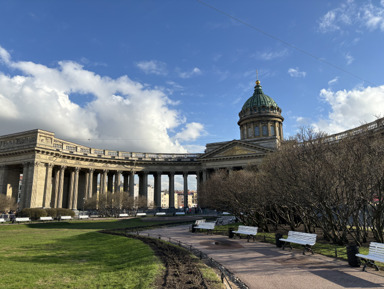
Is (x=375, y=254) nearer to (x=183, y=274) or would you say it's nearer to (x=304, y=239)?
(x=304, y=239)

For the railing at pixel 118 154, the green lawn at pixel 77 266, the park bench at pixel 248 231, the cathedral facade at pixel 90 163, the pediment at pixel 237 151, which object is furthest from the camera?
the pediment at pixel 237 151

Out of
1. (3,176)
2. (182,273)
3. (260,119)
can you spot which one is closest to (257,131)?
(260,119)

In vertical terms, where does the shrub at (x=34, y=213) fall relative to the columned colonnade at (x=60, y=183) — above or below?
below

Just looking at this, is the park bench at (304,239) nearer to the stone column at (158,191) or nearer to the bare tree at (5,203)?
the bare tree at (5,203)

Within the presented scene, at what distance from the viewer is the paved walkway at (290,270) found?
30.9 ft

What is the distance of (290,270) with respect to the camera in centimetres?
1114

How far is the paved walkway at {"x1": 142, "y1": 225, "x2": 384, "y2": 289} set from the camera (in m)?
9.42

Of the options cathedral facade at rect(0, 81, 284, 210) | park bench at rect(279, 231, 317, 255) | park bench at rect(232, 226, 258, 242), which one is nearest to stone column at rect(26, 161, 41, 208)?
cathedral facade at rect(0, 81, 284, 210)

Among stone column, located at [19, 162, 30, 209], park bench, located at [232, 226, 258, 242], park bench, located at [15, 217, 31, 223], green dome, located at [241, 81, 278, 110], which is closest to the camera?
park bench, located at [232, 226, 258, 242]

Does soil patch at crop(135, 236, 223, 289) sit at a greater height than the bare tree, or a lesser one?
lesser

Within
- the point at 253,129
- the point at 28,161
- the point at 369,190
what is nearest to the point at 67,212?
the point at 28,161

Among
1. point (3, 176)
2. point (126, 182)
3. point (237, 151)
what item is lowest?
point (126, 182)

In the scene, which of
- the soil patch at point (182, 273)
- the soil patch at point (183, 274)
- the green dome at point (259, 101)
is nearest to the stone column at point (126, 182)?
the green dome at point (259, 101)

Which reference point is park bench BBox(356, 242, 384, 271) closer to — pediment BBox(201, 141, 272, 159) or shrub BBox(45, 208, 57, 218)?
shrub BBox(45, 208, 57, 218)
